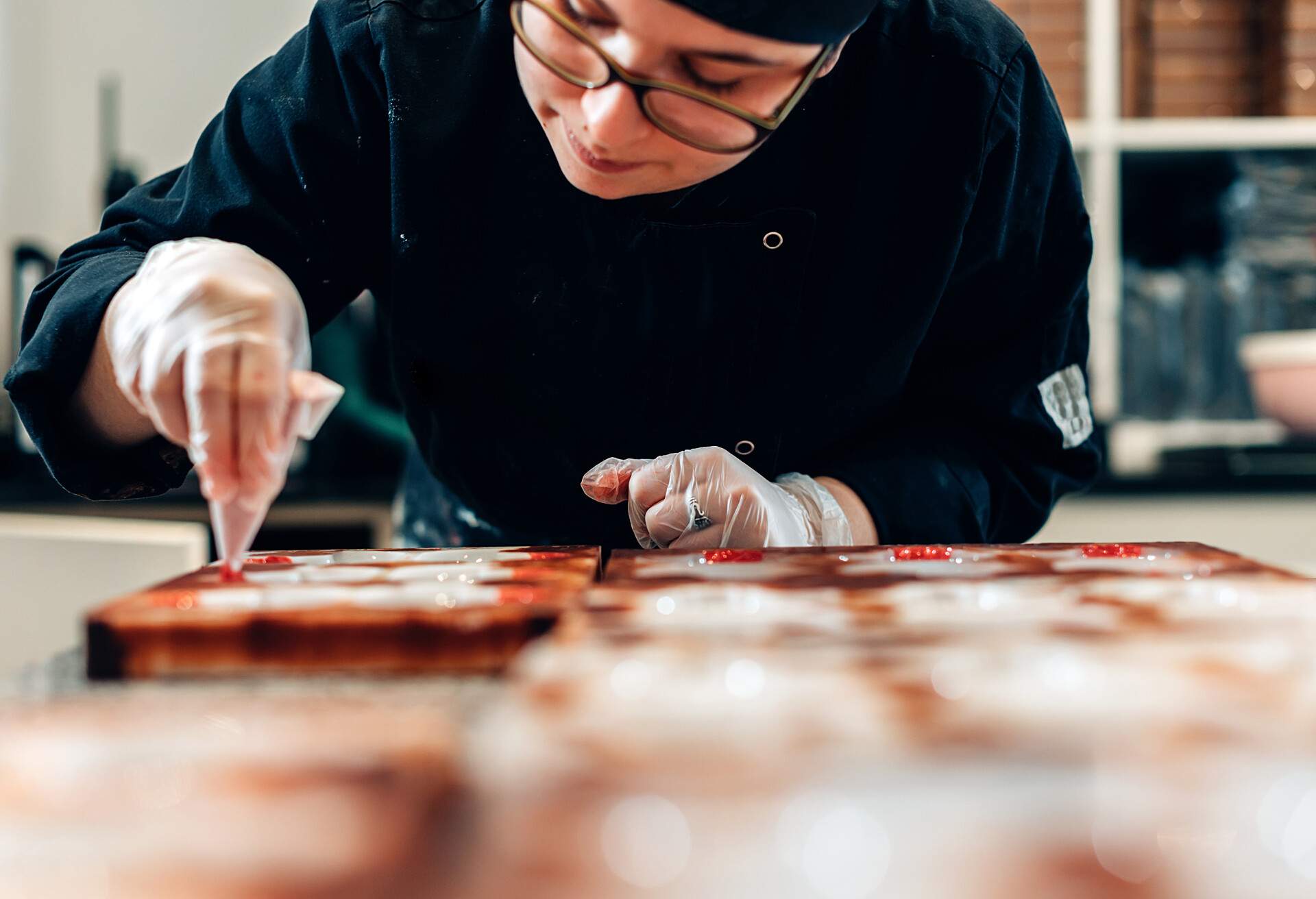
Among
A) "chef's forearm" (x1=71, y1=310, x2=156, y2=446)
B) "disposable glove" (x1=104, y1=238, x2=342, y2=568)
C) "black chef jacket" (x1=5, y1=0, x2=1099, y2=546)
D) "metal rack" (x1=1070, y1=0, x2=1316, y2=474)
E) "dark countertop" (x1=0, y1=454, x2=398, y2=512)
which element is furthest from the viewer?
"metal rack" (x1=1070, y1=0, x2=1316, y2=474)

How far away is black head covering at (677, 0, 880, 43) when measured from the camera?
34.0 inches

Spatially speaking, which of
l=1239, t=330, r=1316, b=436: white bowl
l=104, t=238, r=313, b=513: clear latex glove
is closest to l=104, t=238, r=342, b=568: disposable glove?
l=104, t=238, r=313, b=513: clear latex glove

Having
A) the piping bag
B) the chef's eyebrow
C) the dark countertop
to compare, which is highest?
the chef's eyebrow

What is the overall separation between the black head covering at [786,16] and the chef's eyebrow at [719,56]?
0.03m

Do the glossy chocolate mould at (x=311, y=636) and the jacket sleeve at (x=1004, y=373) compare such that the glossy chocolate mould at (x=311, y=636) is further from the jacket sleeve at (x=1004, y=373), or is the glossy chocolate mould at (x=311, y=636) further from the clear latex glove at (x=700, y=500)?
the jacket sleeve at (x=1004, y=373)

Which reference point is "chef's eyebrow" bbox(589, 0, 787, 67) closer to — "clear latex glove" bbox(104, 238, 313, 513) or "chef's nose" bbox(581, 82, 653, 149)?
"chef's nose" bbox(581, 82, 653, 149)

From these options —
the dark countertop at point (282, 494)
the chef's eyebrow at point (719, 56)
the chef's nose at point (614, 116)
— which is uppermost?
the chef's eyebrow at point (719, 56)

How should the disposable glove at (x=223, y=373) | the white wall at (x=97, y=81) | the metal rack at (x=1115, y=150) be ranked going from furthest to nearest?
1. the white wall at (x=97, y=81)
2. the metal rack at (x=1115, y=150)
3. the disposable glove at (x=223, y=373)

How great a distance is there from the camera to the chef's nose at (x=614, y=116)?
949 millimetres

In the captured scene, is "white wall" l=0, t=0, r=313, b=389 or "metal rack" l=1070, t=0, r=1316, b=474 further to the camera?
"white wall" l=0, t=0, r=313, b=389

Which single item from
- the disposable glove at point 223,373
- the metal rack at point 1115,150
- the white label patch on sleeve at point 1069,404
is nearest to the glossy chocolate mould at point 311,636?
the disposable glove at point 223,373

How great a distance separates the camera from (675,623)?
74cm

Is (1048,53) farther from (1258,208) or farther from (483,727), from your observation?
(483,727)

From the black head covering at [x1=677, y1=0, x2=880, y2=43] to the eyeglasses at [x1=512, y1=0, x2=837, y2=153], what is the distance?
0.14 feet
